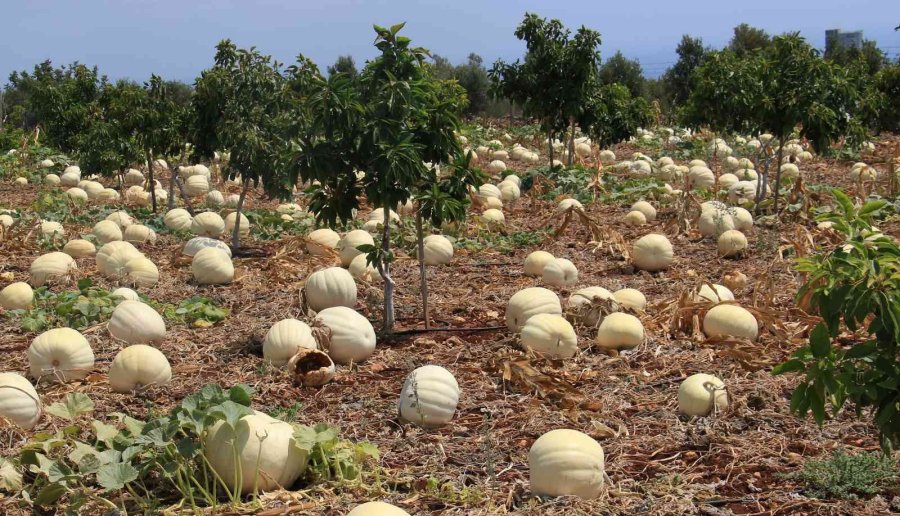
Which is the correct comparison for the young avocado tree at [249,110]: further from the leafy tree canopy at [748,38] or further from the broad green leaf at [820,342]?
the leafy tree canopy at [748,38]

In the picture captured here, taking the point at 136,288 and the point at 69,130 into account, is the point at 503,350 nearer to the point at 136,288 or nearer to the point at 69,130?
the point at 136,288

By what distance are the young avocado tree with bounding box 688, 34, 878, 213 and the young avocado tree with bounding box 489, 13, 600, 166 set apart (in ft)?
12.5

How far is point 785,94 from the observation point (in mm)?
12273

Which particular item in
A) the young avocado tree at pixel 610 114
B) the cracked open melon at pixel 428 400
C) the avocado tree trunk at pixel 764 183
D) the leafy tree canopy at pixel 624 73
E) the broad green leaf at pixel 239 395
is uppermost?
the leafy tree canopy at pixel 624 73

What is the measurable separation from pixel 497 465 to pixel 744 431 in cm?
150

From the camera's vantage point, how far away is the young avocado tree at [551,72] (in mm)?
17109

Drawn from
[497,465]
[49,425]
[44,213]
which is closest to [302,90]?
[44,213]

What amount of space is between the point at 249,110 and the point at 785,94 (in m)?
7.23

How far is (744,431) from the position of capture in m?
5.17

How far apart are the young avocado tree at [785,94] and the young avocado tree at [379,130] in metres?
6.76

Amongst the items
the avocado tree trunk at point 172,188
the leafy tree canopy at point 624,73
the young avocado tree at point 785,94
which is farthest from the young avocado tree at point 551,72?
the leafy tree canopy at point 624,73

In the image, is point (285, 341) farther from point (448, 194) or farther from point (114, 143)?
point (114, 143)

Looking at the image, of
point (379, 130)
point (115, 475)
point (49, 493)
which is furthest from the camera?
point (379, 130)

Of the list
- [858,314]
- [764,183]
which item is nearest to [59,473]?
[858,314]
